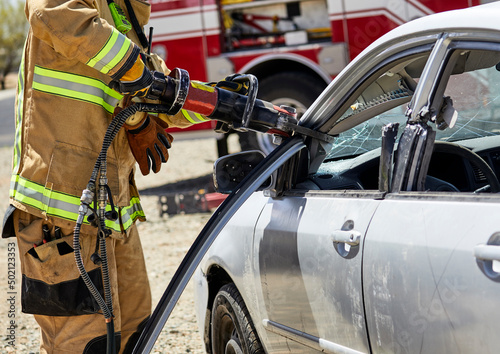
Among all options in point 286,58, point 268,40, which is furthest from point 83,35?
point 268,40

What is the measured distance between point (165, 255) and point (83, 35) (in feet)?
12.4

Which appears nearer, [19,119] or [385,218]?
[385,218]

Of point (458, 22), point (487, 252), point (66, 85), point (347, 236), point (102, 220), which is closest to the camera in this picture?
point (487, 252)

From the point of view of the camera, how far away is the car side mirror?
2.59m

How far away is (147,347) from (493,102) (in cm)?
141

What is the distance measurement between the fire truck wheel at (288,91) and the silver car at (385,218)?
451cm

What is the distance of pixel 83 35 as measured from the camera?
2.49 m

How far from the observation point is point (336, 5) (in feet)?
23.6

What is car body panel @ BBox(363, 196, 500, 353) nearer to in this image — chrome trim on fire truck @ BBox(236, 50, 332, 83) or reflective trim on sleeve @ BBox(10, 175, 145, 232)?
reflective trim on sleeve @ BBox(10, 175, 145, 232)

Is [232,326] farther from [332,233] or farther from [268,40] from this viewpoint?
[268,40]

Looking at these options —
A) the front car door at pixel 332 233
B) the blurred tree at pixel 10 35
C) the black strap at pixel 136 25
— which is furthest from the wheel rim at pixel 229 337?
the blurred tree at pixel 10 35

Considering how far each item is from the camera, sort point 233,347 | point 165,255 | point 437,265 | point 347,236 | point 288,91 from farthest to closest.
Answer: point 288,91
point 165,255
point 233,347
point 347,236
point 437,265

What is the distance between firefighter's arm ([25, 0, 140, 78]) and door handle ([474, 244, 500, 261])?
4.76 feet

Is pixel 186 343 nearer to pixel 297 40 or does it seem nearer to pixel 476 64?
pixel 476 64
